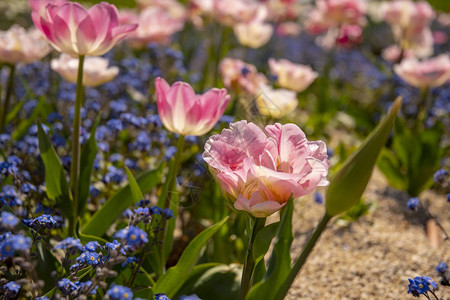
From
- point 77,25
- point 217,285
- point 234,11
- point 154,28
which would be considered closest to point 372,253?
point 217,285

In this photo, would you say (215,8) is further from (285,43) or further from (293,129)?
(285,43)

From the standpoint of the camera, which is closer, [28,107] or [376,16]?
[28,107]

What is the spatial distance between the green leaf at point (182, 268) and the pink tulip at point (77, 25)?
646 mm

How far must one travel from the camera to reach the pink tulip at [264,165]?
102 centimetres

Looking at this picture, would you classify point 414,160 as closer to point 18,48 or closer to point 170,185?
point 170,185

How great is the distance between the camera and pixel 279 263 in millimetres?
1085

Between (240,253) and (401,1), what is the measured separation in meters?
2.53

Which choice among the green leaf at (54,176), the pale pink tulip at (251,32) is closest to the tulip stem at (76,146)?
the green leaf at (54,176)

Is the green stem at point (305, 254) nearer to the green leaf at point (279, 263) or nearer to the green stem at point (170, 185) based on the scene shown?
the green leaf at point (279, 263)

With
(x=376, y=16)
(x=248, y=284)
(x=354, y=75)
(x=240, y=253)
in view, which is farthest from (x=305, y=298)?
(x=376, y=16)

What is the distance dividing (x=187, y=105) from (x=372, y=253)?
1.19m

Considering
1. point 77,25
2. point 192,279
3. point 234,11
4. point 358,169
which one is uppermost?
point 77,25

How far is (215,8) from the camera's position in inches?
125

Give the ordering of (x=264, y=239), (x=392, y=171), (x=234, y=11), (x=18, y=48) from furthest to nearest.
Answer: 1. (x=234, y=11)
2. (x=392, y=171)
3. (x=18, y=48)
4. (x=264, y=239)
